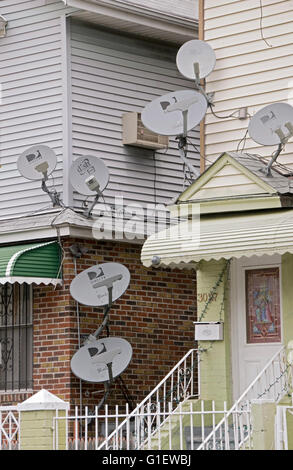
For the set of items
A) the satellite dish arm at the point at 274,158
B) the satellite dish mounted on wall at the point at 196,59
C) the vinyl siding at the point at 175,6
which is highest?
the vinyl siding at the point at 175,6

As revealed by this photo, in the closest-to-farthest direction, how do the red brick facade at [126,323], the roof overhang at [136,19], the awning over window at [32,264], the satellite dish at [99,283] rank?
the satellite dish at [99,283], the awning over window at [32,264], the red brick facade at [126,323], the roof overhang at [136,19]

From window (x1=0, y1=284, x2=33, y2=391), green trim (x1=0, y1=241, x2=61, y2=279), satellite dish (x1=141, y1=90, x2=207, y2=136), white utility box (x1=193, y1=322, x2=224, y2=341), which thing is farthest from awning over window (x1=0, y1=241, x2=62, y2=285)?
satellite dish (x1=141, y1=90, x2=207, y2=136)

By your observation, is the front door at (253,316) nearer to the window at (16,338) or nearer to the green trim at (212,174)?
the green trim at (212,174)

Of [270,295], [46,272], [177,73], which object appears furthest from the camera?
[177,73]

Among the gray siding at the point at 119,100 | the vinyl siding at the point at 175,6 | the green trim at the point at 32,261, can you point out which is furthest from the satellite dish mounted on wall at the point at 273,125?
the vinyl siding at the point at 175,6

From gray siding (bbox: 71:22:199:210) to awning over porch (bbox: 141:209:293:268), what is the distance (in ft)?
→ 7.08

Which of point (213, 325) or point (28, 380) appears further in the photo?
point (28, 380)

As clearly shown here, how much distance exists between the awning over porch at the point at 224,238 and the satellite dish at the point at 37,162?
1.96 meters

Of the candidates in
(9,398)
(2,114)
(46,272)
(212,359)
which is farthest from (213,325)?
(2,114)

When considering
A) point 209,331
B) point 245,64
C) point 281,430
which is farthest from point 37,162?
point 281,430

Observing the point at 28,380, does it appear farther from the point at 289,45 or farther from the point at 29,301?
the point at 289,45

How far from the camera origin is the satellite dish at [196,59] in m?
14.5

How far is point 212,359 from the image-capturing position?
1419 centimetres

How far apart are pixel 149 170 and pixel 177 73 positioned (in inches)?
71.7
